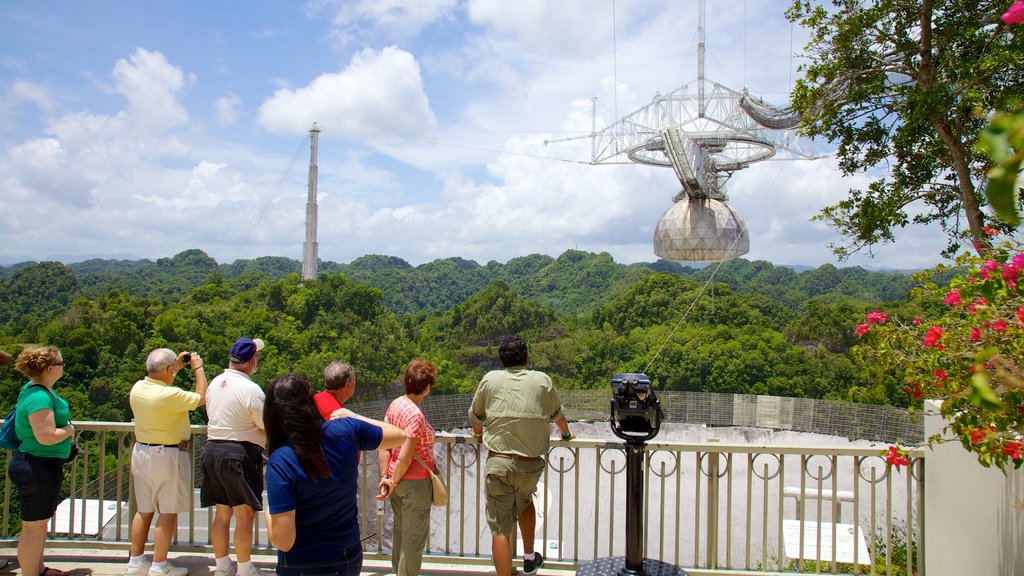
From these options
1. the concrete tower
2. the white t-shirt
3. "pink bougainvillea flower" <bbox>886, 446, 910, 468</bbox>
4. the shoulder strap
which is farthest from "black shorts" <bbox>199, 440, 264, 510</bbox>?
the concrete tower

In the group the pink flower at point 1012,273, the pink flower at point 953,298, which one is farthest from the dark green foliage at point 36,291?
the pink flower at point 1012,273

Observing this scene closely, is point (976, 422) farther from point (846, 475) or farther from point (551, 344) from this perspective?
point (551, 344)

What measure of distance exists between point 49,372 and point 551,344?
40524mm

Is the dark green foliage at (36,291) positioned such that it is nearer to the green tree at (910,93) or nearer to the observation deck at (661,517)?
the observation deck at (661,517)

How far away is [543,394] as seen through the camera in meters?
A: 4.20

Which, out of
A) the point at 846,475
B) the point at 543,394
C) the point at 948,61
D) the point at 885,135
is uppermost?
the point at 948,61

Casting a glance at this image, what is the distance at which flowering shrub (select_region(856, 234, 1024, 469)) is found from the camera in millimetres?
2578

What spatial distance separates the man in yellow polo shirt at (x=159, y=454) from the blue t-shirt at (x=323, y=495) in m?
1.79

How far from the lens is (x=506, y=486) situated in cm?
420

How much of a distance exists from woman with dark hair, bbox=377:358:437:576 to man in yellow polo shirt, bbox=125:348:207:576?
133 centimetres

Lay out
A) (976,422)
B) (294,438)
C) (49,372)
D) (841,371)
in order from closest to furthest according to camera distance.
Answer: (294,438) → (976,422) → (49,372) → (841,371)

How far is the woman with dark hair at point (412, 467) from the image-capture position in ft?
12.0

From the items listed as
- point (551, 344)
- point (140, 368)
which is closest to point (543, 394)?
point (140, 368)

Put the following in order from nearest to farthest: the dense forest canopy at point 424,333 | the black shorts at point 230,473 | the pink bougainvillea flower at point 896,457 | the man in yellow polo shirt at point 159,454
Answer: the pink bougainvillea flower at point 896,457 → the black shorts at point 230,473 → the man in yellow polo shirt at point 159,454 → the dense forest canopy at point 424,333
